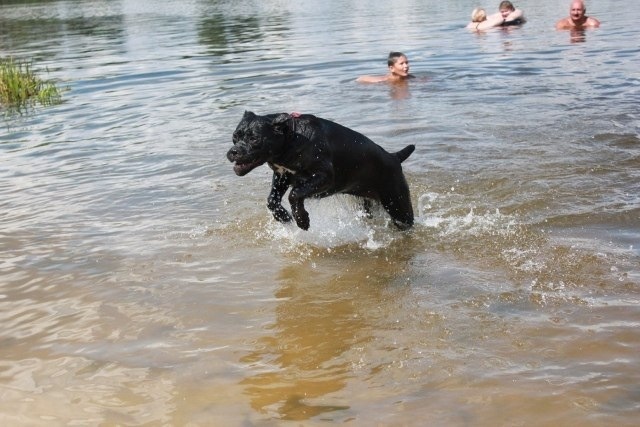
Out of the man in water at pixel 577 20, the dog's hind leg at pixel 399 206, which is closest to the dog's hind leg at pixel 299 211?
the dog's hind leg at pixel 399 206

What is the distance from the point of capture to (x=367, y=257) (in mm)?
6289

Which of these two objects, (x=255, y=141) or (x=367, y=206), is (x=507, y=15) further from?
(x=255, y=141)

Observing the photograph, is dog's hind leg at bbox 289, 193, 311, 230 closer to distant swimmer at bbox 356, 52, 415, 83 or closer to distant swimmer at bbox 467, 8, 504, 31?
distant swimmer at bbox 356, 52, 415, 83

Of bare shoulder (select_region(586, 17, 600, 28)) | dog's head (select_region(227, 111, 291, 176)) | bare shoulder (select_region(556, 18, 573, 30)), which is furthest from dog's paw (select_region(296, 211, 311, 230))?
bare shoulder (select_region(586, 17, 600, 28))

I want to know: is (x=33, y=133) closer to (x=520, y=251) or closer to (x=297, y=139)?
(x=297, y=139)

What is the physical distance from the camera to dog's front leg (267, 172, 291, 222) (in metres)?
6.25

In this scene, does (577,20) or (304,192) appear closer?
(304,192)

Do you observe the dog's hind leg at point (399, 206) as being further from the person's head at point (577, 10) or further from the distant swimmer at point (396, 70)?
the person's head at point (577, 10)

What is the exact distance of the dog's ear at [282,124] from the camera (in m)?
5.65

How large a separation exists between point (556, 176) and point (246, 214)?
3.36 metres

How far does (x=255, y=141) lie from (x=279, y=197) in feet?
3.12

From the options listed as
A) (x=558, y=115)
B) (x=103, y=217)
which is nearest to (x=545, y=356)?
(x=103, y=217)

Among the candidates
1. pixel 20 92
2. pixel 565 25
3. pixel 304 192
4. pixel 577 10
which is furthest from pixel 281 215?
pixel 565 25

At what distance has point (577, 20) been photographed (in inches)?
819
